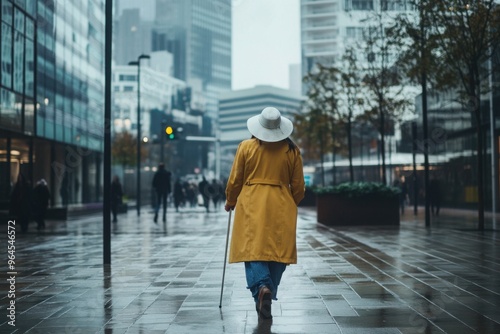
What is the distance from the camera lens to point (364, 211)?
20344 millimetres

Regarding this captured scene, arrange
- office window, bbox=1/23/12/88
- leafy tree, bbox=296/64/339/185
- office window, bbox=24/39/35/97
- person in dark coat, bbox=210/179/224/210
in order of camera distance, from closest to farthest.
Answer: office window, bbox=1/23/12/88 → office window, bbox=24/39/35/97 → leafy tree, bbox=296/64/339/185 → person in dark coat, bbox=210/179/224/210

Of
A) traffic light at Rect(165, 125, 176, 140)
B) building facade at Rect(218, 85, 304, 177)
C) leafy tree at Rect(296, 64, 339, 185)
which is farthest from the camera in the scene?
building facade at Rect(218, 85, 304, 177)

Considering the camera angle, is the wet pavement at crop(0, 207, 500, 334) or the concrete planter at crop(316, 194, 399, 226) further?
the concrete planter at crop(316, 194, 399, 226)

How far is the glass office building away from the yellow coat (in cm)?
1985

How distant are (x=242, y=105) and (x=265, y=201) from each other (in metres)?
160

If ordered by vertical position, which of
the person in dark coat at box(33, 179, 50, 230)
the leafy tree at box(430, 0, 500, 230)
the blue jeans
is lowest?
the blue jeans

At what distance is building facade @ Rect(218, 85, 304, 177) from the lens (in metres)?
156

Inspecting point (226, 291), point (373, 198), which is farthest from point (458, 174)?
Result: point (226, 291)

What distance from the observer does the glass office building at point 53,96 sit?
25781 millimetres

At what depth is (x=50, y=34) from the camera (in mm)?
33844

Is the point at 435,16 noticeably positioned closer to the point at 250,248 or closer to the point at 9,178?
the point at 250,248

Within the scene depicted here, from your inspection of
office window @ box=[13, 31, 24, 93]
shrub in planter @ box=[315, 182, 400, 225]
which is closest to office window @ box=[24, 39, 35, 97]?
office window @ box=[13, 31, 24, 93]

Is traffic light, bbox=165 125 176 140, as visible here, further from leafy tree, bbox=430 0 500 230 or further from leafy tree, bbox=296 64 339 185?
leafy tree, bbox=430 0 500 230

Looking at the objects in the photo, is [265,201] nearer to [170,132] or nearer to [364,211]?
[364,211]
